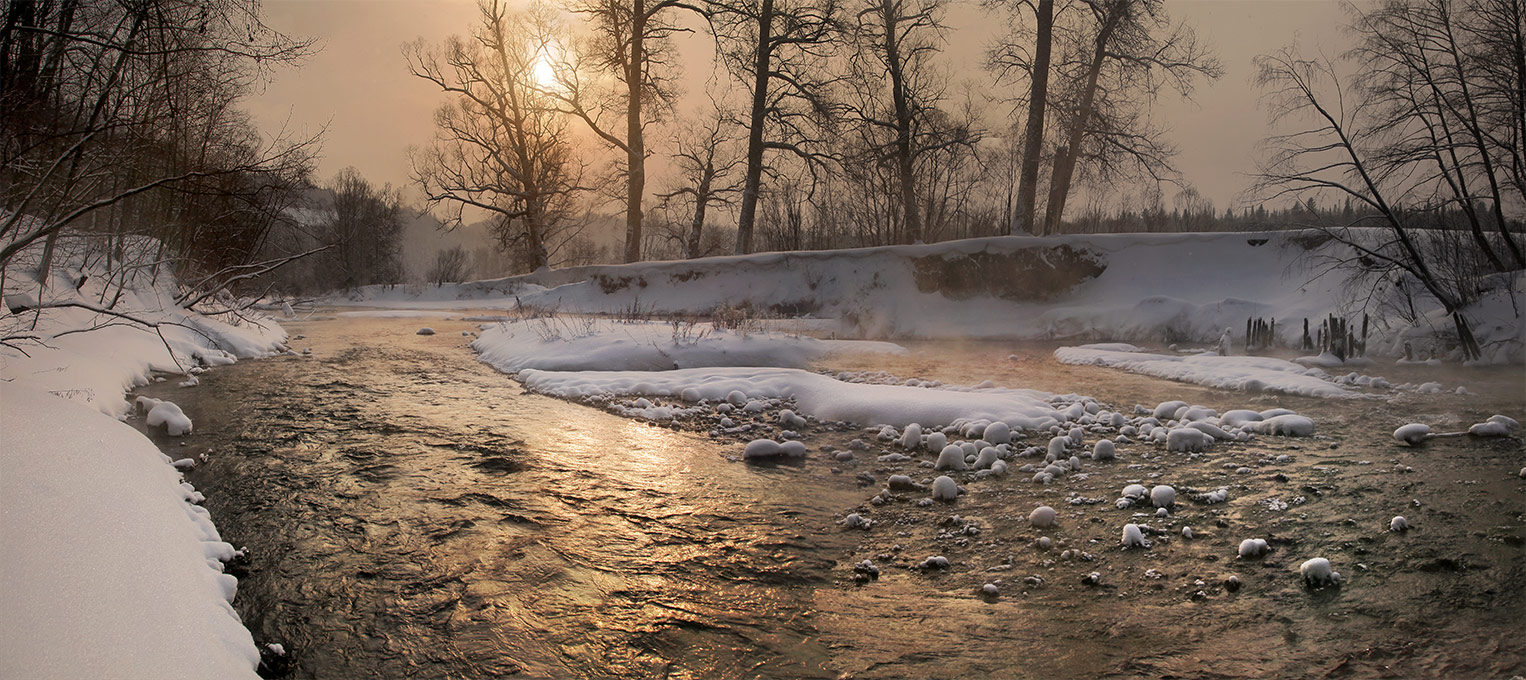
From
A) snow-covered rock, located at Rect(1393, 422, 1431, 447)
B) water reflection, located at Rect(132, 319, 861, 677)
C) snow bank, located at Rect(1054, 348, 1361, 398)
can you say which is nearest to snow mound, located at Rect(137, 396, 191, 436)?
water reflection, located at Rect(132, 319, 861, 677)

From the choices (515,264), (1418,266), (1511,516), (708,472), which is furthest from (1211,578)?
(515,264)

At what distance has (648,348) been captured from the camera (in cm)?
966

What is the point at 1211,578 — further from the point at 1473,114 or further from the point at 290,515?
the point at 1473,114

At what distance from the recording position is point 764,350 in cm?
1001

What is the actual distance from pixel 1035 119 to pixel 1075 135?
1.62 m

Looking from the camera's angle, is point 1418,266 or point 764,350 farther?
point 764,350

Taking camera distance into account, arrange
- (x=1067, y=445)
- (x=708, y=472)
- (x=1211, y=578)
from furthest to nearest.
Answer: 1. (x=1067, y=445)
2. (x=708, y=472)
3. (x=1211, y=578)

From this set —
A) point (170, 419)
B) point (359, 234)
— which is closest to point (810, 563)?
point (170, 419)

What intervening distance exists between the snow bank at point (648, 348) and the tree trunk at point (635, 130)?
9319 mm

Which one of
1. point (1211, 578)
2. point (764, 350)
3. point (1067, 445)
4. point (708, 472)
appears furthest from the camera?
point (764, 350)

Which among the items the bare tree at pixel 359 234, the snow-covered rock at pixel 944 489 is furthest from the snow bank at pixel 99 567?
the bare tree at pixel 359 234

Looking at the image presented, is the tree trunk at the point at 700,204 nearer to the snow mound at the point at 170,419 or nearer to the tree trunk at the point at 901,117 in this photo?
the tree trunk at the point at 901,117

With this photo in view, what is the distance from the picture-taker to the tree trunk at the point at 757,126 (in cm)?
1694

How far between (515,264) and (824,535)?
3317cm
